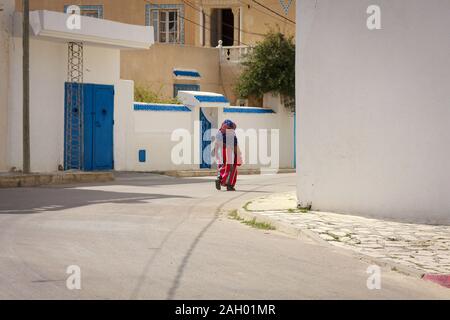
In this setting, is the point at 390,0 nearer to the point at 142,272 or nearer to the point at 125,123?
the point at 142,272

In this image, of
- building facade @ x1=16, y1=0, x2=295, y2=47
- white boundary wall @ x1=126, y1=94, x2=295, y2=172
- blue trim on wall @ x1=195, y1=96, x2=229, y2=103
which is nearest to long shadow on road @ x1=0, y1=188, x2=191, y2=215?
white boundary wall @ x1=126, y1=94, x2=295, y2=172

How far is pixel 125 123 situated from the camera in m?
24.9

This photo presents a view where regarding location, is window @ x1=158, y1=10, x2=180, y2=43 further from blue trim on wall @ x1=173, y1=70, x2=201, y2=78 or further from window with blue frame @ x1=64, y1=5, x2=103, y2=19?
blue trim on wall @ x1=173, y1=70, x2=201, y2=78

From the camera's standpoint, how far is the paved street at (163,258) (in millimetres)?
7211

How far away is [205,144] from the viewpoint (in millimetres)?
27828

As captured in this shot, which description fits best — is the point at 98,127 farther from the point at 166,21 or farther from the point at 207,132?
the point at 166,21

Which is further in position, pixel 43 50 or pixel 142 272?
pixel 43 50

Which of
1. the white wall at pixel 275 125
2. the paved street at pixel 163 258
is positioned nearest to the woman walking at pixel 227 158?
the paved street at pixel 163 258

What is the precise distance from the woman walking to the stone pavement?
187 inches

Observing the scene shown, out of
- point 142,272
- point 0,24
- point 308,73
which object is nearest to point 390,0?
point 308,73

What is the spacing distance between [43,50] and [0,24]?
57.5 inches

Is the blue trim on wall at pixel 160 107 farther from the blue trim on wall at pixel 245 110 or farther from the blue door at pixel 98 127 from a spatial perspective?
the blue trim on wall at pixel 245 110
